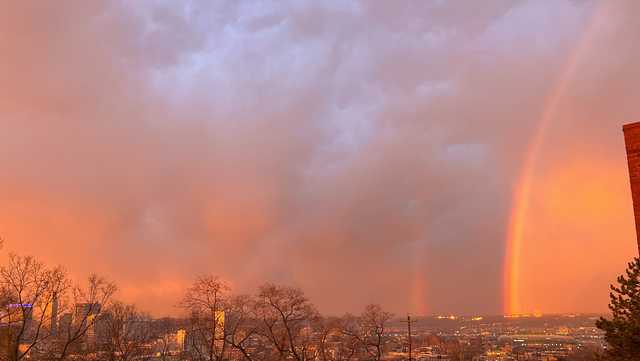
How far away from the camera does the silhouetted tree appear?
1783 centimetres

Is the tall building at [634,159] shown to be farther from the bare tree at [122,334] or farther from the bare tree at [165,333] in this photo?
the bare tree at [165,333]

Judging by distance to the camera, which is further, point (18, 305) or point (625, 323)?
point (18, 305)

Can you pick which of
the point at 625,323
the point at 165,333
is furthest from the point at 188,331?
the point at 625,323

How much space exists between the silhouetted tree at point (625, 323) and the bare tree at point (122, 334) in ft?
109

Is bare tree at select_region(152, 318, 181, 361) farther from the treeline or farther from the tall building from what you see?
the tall building


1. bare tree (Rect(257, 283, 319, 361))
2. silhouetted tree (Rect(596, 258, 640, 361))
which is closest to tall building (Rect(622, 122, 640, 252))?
silhouetted tree (Rect(596, 258, 640, 361))

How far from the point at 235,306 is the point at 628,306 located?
3078 cm

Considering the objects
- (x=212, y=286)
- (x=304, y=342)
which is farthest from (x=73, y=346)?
(x=304, y=342)

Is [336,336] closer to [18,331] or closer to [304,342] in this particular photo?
[304,342]

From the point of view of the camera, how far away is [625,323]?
60.4 feet

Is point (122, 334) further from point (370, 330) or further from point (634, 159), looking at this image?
point (634, 159)

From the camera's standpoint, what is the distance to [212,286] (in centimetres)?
4044

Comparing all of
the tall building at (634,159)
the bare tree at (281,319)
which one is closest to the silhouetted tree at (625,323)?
the tall building at (634,159)

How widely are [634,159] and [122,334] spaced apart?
39.2 m
